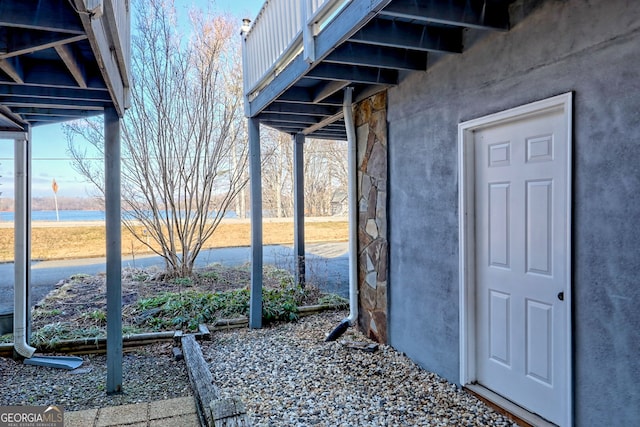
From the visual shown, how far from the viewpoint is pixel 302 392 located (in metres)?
3.23

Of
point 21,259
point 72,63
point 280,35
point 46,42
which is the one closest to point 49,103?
point 72,63

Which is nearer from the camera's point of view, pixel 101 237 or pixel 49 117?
pixel 49 117

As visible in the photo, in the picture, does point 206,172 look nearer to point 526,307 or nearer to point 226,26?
point 226,26

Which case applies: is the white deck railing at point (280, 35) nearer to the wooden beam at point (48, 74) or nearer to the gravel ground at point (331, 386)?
the wooden beam at point (48, 74)

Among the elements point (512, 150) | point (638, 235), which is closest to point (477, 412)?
point (638, 235)

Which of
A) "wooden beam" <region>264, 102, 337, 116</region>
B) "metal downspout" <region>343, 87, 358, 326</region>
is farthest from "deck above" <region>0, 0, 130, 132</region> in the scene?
"metal downspout" <region>343, 87, 358, 326</region>

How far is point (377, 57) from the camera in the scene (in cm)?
321

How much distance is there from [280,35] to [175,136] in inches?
155

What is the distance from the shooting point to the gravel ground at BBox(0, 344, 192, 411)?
347 cm

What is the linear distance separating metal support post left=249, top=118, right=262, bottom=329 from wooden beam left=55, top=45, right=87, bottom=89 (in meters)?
2.34

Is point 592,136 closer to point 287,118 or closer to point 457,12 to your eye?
point 457,12

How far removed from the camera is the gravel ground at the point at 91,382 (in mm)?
3475

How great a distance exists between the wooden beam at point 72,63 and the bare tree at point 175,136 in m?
4.23

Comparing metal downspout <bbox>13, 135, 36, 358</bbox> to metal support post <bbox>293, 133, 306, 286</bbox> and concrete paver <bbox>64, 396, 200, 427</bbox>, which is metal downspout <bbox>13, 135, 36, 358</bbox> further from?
metal support post <bbox>293, 133, 306, 286</bbox>
